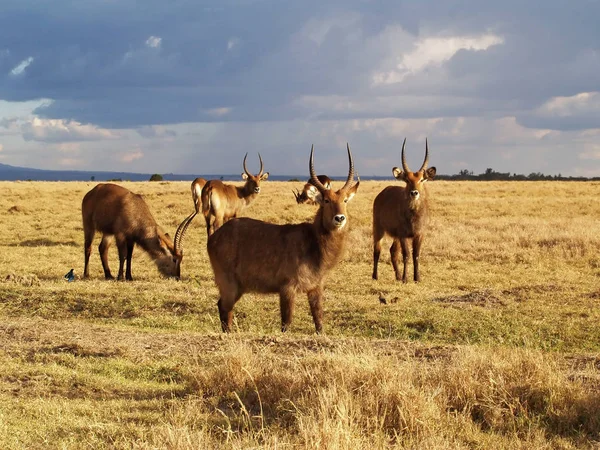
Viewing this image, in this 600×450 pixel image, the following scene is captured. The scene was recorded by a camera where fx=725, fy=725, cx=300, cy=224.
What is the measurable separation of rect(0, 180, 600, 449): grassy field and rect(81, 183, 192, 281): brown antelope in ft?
1.83

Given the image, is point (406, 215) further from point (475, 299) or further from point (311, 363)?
point (311, 363)

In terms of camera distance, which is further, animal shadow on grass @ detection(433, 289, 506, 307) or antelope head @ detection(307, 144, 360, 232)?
animal shadow on grass @ detection(433, 289, 506, 307)

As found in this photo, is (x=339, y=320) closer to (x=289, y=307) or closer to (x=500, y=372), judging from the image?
(x=289, y=307)

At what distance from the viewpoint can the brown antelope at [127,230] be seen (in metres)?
14.3

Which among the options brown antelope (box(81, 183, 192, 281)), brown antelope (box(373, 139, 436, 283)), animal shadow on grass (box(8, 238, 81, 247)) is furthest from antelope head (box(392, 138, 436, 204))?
animal shadow on grass (box(8, 238, 81, 247))

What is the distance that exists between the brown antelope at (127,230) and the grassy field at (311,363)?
559mm

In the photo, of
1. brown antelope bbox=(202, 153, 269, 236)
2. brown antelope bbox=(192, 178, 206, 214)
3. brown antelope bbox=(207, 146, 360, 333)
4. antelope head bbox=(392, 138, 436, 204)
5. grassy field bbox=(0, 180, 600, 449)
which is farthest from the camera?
brown antelope bbox=(192, 178, 206, 214)

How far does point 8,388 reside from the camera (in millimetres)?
6172

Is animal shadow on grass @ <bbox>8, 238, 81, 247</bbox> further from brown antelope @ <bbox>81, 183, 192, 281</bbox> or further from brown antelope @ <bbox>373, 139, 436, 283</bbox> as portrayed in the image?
brown antelope @ <bbox>373, 139, 436, 283</bbox>

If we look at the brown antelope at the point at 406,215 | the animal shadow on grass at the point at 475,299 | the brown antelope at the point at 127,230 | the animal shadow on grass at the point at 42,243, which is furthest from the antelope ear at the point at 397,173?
the animal shadow on grass at the point at 42,243

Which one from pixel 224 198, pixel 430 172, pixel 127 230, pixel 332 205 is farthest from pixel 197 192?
pixel 332 205

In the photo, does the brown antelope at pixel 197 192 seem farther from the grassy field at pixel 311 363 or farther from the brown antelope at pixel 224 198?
the grassy field at pixel 311 363

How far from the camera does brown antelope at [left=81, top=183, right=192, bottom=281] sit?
47.1ft

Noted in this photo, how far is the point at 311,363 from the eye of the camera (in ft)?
21.2
